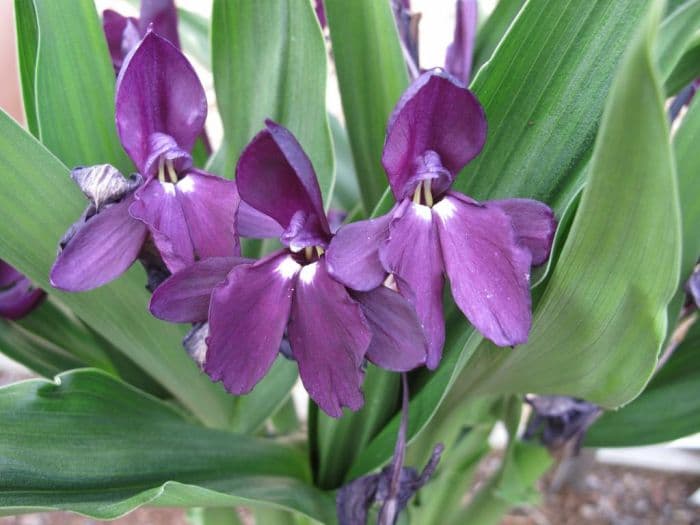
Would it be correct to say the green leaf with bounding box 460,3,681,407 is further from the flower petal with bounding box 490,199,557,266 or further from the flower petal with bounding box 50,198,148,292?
the flower petal with bounding box 50,198,148,292

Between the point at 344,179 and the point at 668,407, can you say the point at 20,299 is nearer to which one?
the point at 344,179

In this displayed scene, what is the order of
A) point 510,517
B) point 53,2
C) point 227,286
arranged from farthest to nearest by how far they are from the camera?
point 510,517 → point 53,2 → point 227,286

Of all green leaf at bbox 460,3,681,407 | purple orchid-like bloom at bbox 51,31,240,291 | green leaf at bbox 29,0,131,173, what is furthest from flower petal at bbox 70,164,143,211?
green leaf at bbox 460,3,681,407

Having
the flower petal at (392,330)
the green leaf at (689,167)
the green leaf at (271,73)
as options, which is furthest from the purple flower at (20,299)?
the green leaf at (689,167)

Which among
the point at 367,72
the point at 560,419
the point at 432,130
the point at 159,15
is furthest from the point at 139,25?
the point at 560,419

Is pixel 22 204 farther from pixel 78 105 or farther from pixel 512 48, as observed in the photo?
pixel 512 48

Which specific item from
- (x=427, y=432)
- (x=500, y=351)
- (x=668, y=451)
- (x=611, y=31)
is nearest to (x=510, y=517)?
(x=668, y=451)

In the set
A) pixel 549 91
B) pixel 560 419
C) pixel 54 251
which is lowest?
pixel 560 419

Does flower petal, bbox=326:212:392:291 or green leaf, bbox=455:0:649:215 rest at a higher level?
green leaf, bbox=455:0:649:215
